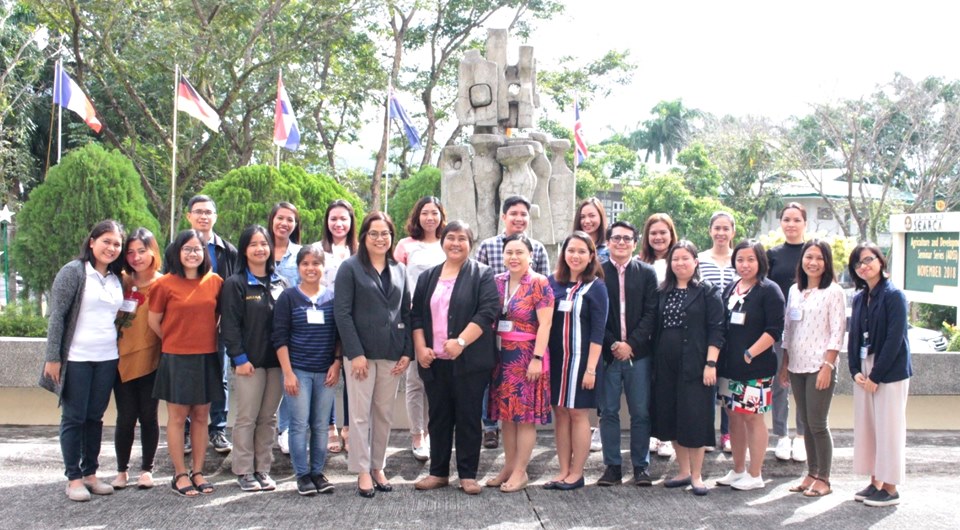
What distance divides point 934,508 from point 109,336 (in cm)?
435

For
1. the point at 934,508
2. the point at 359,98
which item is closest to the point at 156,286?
the point at 934,508

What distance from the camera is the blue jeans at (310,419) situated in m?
4.26

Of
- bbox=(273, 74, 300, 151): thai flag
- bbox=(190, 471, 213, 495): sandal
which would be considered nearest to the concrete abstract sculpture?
bbox=(273, 74, 300, 151): thai flag

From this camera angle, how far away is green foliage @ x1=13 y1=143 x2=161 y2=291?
9000 millimetres

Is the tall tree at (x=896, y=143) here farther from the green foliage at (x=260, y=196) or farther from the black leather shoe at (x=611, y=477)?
the black leather shoe at (x=611, y=477)

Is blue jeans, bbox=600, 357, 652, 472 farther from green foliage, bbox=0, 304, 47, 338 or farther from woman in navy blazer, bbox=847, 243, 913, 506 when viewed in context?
green foliage, bbox=0, 304, 47, 338

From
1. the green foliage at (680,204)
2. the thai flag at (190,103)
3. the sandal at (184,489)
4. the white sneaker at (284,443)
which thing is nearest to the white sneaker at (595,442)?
the white sneaker at (284,443)

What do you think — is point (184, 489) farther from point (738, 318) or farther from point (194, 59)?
point (194, 59)

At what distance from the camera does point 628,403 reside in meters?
4.54

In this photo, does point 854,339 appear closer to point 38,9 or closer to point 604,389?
point 604,389

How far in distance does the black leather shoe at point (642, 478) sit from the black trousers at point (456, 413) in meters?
0.91

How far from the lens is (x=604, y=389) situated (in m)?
4.55

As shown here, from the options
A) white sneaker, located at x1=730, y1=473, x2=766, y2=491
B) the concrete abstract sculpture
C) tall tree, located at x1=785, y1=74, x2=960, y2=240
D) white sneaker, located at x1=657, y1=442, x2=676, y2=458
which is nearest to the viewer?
white sneaker, located at x1=730, y1=473, x2=766, y2=491

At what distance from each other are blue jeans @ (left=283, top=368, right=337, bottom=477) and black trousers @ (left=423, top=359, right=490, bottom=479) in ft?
1.83
